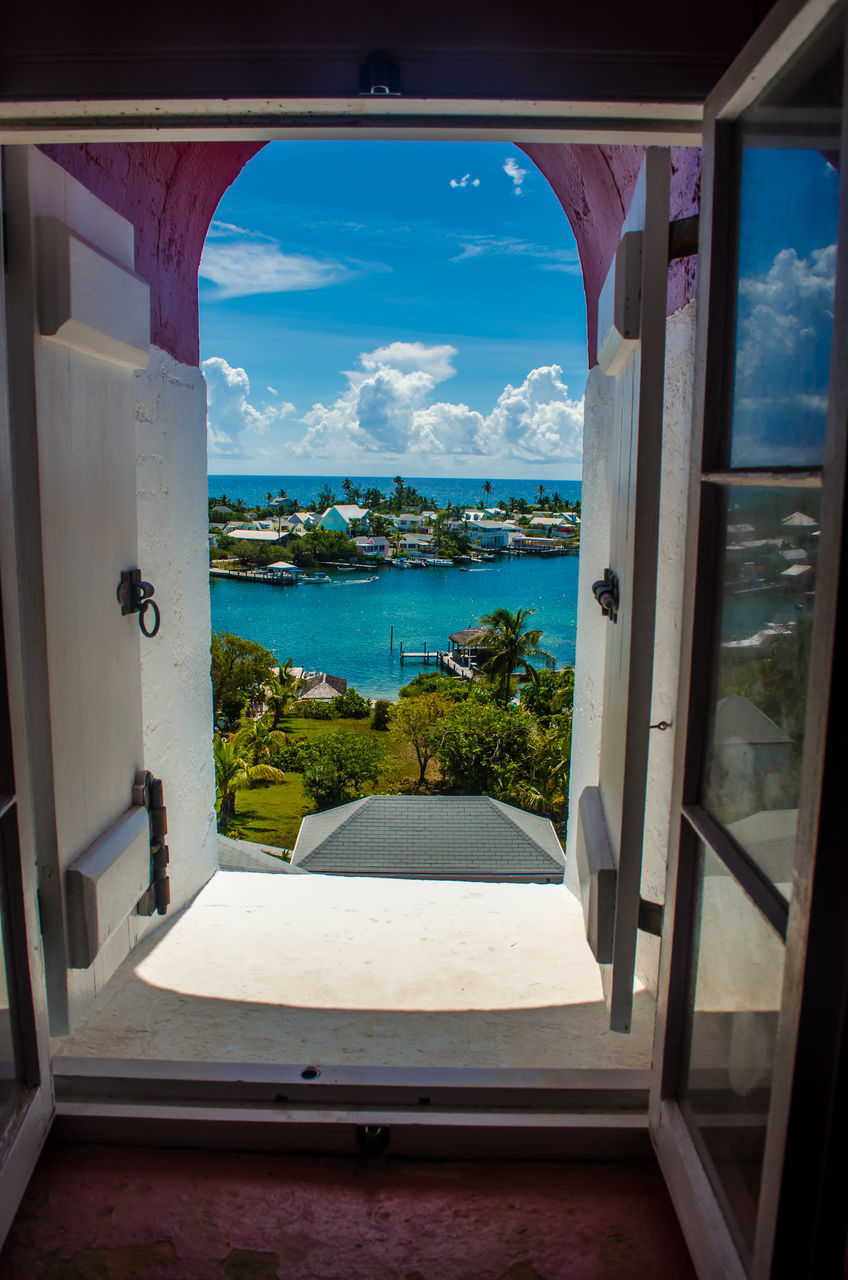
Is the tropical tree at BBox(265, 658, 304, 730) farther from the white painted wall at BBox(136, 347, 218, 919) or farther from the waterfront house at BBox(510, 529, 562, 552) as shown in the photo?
the waterfront house at BBox(510, 529, 562, 552)

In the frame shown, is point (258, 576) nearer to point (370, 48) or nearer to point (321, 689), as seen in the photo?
point (321, 689)

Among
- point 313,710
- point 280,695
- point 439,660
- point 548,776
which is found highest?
point 280,695

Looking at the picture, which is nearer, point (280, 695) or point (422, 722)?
point (422, 722)

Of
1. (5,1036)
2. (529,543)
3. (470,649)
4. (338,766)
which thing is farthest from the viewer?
(529,543)

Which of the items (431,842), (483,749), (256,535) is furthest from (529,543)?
(431,842)

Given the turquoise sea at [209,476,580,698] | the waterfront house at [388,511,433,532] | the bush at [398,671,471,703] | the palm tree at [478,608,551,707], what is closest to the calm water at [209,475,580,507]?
the waterfront house at [388,511,433,532]

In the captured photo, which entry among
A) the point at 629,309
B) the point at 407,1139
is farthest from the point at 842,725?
the point at 407,1139

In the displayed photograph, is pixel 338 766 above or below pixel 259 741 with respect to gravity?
below

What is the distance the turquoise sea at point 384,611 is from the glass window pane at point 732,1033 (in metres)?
48.6

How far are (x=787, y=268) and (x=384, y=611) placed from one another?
2771 inches

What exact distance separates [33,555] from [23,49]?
2.74 ft

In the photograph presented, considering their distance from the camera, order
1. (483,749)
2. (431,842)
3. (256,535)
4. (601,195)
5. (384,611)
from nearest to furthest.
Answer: (601,195) < (431,842) < (483,749) < (384,611) < (256,535)

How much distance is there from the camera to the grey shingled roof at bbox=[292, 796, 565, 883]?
14.1 metres

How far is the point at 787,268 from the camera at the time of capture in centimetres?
112
